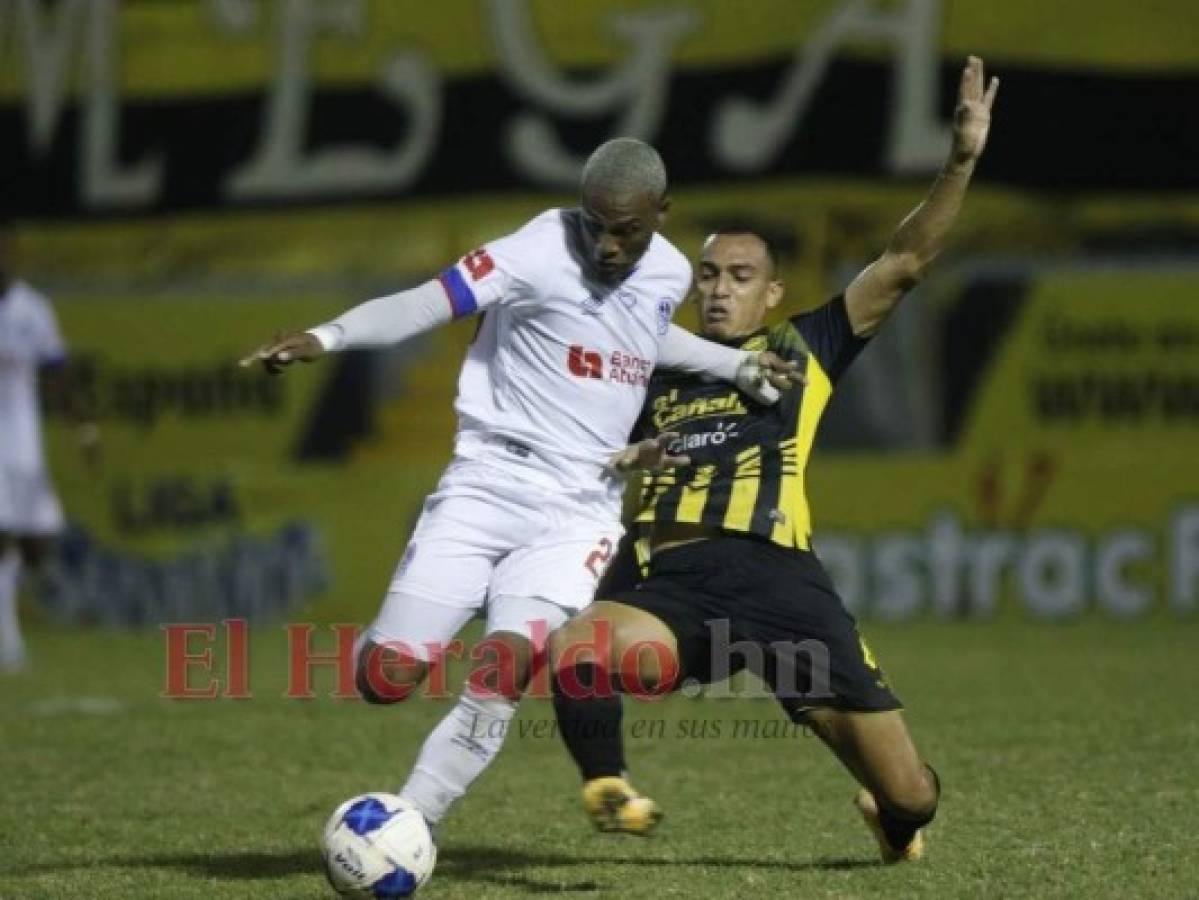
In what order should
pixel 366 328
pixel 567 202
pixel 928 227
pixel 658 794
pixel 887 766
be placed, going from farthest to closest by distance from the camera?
pixel 567 202
pixel 658 794
pixel 928 227
pixel 887 766
pixel 366 328

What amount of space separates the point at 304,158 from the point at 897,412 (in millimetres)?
5026

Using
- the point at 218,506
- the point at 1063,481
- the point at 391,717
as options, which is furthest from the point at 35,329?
the point at 1063,481

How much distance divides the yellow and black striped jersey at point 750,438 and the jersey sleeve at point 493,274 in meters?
0.80

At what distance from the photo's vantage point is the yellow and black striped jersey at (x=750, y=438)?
7395mm

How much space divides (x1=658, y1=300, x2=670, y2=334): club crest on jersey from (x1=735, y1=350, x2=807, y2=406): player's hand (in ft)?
0.94

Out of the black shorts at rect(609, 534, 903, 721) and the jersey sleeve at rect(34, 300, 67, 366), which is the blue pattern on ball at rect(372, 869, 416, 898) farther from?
the jersey sleeve at rect(34, 300, 67, 366)

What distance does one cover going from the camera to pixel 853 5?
16.5m

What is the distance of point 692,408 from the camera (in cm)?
759

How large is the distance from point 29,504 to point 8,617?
805mm

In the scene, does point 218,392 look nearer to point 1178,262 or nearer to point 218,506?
point 218,506

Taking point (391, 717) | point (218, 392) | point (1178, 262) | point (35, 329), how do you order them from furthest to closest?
point (218, 392) → point (1178, 262) → point (35, 329) → point (391, 717)

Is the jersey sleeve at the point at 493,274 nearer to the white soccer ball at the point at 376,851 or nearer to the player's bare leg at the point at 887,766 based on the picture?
the white soccer ball at the point at 376,851

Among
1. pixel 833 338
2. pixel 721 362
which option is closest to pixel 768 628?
pixel 721 362

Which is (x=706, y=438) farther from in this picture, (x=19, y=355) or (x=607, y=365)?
(x=19, y=355)
